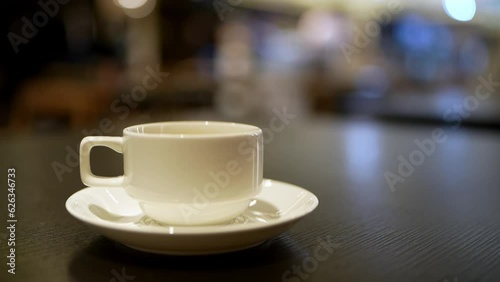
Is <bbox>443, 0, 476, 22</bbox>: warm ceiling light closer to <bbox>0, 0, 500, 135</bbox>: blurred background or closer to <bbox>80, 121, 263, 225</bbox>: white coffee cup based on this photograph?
<bbox>0, 0, 500, 135</bbox>: blurred background

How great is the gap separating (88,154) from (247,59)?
14.7ft

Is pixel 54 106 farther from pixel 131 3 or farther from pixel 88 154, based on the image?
pixel 131 3

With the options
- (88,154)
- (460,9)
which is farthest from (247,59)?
(88,154)

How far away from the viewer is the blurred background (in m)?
2.88

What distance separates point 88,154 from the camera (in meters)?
0.46

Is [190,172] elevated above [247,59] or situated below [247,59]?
below

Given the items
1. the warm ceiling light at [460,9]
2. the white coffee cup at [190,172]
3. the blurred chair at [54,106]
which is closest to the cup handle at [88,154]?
the white coffee cup at [190,172]

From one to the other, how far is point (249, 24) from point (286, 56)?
53 centimetres

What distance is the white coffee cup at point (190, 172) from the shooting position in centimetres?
41

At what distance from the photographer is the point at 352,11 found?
530 cm

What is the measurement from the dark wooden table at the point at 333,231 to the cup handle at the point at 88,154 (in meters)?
0.05

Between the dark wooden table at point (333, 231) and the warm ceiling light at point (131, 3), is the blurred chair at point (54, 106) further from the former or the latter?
the warm ceiling light at point (131, 3)

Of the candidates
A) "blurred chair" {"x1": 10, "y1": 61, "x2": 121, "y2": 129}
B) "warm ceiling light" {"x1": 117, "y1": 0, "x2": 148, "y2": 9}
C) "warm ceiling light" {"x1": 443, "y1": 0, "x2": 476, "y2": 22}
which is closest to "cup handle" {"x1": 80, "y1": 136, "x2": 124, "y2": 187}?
"blurred chair" {"x1": 10, "y1": 61, "x2": 121, "y2": 129}

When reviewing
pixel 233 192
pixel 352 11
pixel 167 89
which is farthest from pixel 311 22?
pixel 233 192
